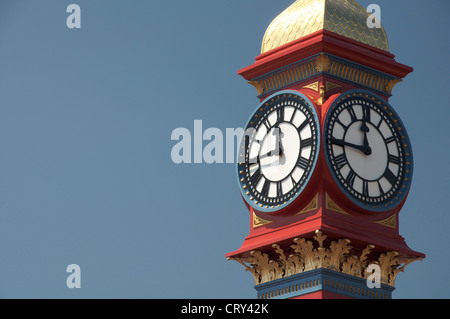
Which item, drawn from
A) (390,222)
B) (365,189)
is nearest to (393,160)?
(365,189)

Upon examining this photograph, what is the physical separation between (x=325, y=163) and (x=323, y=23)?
4215mm

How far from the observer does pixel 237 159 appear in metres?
56.3

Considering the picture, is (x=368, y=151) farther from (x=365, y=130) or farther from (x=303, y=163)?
(x=303, y=163)

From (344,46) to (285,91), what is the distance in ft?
6.60

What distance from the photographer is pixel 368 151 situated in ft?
180

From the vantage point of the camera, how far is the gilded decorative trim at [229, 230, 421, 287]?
53.9 metres

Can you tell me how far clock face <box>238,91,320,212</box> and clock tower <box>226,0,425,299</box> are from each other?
27mm

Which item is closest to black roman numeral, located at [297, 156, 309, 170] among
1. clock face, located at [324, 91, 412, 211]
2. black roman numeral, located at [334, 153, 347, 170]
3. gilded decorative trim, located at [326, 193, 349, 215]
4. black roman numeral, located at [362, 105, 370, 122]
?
clock face, located at [324, 91, 412, 211]

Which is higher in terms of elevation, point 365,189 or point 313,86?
point 313,86

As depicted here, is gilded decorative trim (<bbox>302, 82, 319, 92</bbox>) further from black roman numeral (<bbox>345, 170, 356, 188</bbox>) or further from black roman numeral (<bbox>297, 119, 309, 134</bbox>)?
black roman numeral (<bbox>345, 170, 356, 188</bbox>)
